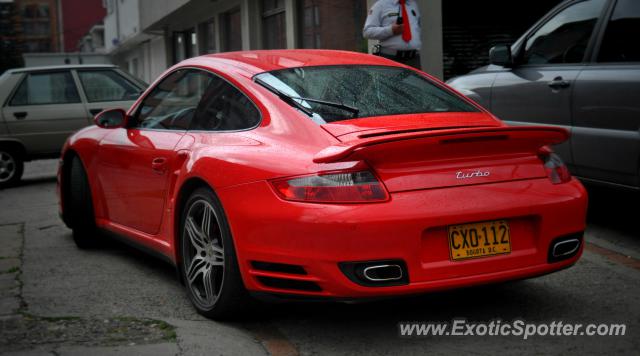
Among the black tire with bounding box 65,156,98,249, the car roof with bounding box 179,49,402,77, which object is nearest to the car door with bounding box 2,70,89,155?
the black tire with bounding box 65,156,98,249

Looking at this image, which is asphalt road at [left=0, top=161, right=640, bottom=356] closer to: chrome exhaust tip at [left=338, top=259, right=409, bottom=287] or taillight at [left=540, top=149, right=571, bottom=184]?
chrome exhaust tip at [left=338, top=259, right=409, bottom=287]

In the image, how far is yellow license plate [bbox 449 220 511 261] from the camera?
3.62 meters

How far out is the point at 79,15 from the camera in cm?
8762

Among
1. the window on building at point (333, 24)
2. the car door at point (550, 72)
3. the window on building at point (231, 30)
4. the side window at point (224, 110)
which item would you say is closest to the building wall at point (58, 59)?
the window on building at point (231, 30)

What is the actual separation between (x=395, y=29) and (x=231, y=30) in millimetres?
14142

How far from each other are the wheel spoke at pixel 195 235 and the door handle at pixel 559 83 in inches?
122

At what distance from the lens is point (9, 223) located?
790cm

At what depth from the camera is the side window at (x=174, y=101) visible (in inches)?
194

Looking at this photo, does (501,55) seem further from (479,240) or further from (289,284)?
(289,284)

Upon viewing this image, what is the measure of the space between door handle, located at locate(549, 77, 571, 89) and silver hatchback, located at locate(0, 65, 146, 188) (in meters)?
7.30

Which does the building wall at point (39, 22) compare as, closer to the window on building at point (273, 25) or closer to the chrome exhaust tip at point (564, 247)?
the window on building at point (273, 25)

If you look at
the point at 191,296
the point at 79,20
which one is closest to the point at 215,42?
the point at 191,296

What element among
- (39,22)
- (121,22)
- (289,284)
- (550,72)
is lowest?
(289,284)

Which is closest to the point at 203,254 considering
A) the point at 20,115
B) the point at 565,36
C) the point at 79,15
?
the point at 565,36
